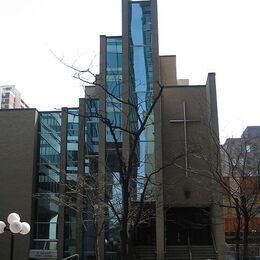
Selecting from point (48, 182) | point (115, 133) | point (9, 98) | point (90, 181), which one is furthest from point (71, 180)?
point (9, 98)

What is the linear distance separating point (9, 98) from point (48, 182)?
8656 centimetres

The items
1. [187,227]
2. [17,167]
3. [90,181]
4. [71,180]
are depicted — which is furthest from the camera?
[17,167]

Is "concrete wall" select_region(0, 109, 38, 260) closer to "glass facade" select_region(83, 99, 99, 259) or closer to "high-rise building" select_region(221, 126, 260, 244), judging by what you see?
"glass facade" select_region(83, 99, 99, 259)

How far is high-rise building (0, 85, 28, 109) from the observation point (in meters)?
120

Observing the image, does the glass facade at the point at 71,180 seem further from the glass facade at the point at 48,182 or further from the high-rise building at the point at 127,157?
A: the glass facade at the point at 48,182

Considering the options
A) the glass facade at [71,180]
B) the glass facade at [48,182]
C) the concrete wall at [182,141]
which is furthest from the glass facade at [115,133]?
the glass facade at [48,182]

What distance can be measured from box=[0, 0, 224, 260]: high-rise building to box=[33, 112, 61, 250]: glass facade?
3.0 inches

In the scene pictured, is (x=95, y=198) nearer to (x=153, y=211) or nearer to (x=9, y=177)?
(x=153, y=211)

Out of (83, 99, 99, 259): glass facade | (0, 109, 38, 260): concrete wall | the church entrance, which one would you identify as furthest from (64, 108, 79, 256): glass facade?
the church entrance

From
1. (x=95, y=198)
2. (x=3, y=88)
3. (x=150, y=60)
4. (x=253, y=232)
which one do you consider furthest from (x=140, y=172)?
(x=3, y=88)

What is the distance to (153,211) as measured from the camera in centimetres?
3288

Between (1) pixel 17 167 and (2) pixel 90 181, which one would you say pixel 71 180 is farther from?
(2) pixel 90 181

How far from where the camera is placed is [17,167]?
39.2 m

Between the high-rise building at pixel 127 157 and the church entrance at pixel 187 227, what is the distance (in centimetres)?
7
